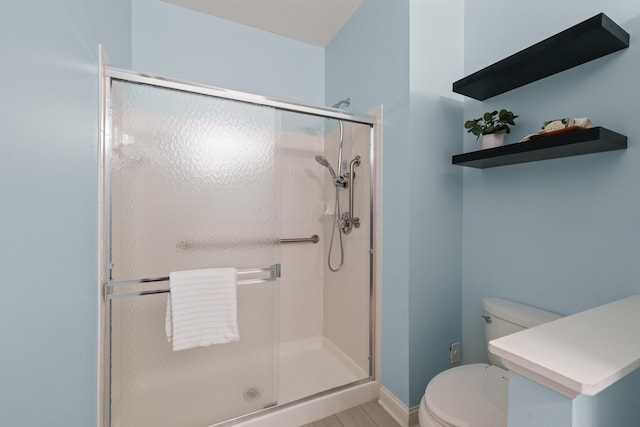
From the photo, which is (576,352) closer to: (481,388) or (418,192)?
(481,388)

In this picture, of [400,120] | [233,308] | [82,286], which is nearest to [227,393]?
[233,308]

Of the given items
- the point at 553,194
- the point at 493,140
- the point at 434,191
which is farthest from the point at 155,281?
the point at 553,194

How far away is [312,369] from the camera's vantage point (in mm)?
1972

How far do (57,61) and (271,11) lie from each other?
1.61 meters

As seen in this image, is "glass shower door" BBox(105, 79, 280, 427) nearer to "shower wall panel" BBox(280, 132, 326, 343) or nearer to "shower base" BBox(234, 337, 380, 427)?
"shower base" BBox(234, 337, 380, 427)

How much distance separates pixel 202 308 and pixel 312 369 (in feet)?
3.56

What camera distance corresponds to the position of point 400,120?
1.52 metres

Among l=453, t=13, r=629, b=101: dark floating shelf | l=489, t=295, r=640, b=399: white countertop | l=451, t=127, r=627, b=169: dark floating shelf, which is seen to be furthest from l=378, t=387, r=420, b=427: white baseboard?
l=453, t=13, r=629, b=101: dark floating shelf

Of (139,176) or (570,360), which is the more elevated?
(139,176)

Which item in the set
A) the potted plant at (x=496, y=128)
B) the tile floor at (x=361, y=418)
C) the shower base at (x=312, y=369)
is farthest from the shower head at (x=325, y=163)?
the tile floor at (x=361, y=418)

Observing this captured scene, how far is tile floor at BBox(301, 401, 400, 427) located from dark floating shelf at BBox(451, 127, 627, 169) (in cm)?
146

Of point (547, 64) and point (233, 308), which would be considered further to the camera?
point (233, 308)

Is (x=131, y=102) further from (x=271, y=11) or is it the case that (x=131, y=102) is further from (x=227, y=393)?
(x=227, y=393)

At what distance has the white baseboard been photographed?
1.45 metres
